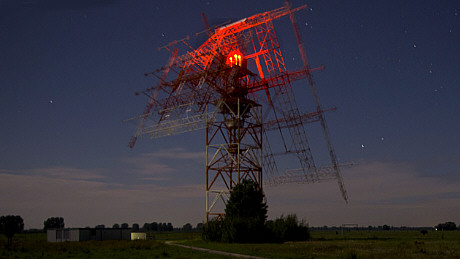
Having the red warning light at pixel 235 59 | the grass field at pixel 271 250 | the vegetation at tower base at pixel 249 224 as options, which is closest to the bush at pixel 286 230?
the vegetation at tower base at pixel 249 224

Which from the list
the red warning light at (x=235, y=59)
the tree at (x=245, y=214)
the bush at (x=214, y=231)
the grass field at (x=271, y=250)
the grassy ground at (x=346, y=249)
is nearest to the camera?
the grassy ground at (x=346, y=249)

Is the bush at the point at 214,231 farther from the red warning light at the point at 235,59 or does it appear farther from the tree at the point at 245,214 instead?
the red warning light at the point at 235,59

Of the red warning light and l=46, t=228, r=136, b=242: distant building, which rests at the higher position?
the red warning light

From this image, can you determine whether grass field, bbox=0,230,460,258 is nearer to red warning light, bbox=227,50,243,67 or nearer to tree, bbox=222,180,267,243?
tree, bbox=222,180,267,243

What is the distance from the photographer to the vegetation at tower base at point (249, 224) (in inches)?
2048

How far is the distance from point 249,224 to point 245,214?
3025 millimetres

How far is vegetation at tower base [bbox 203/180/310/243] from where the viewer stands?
171 feet

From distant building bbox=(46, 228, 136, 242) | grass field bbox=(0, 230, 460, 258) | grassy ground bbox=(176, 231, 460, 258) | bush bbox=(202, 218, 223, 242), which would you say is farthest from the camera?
distant building bbox=(46, 228, 136, 242)

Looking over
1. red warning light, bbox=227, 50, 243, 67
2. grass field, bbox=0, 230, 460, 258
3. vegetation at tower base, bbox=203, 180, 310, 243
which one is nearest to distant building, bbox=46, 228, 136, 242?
grass field, bbox=0, 230, 460, 258

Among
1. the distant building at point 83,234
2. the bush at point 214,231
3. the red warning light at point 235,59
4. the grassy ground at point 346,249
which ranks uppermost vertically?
the red warning light at point 235,59

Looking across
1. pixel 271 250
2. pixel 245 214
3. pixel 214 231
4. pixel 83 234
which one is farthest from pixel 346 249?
pixel 83 234

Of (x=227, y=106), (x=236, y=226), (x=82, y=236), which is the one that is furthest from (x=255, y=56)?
(x=82, y=236)

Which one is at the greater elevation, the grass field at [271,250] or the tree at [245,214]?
the tree at [245,214]

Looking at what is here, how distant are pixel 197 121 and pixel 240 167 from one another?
28.1 ft
